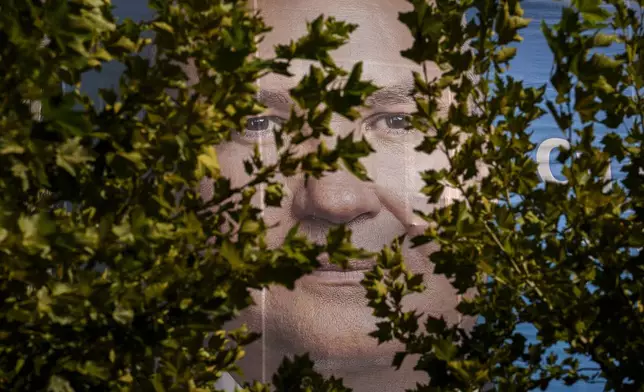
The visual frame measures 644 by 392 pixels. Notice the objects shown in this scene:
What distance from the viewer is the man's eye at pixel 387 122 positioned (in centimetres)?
451

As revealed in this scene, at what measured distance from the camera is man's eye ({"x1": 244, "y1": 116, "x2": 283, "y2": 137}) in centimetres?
440

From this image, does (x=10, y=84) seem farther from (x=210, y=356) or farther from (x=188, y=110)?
(x=210, y=356)

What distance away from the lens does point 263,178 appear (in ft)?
6.71

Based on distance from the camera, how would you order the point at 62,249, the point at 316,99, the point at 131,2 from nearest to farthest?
the point at 62,249
the point at 316,99
the point at 131,2

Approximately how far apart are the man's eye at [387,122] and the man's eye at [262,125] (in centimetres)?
51

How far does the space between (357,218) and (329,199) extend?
197mm

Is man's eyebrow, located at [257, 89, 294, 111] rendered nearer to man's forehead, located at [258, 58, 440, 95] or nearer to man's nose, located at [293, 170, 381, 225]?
man's forehead, located at [258, 58, 440, 95]

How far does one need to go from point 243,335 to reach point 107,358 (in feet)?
2.11

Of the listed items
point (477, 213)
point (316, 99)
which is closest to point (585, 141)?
point (477, 213)

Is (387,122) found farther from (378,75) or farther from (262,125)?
(262,125)

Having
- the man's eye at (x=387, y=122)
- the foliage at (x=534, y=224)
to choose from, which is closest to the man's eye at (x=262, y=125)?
the man's eye at (x=387, y=122)

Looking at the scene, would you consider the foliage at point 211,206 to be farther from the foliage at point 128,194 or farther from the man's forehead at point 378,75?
the man's forehead at point 378,75

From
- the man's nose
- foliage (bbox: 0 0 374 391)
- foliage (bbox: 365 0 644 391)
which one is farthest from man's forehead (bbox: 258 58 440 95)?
foliage (bbox: 0 0 374 391)

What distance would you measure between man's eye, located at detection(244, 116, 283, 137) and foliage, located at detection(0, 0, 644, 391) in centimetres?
199
